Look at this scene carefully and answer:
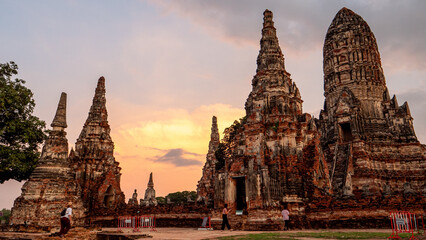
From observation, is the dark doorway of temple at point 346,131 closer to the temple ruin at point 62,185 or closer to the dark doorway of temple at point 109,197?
the temple ruin at point 62,185

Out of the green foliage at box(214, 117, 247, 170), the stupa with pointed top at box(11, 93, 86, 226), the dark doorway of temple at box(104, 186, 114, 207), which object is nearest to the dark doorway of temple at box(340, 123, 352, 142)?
the green foliage at box(214, 117, 247, 170)

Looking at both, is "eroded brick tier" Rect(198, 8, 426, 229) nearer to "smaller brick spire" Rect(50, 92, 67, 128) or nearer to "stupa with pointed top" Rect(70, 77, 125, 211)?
"smaller brick spire" Rect(50, 92, 67, 128)

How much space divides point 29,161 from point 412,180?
94.0 ft

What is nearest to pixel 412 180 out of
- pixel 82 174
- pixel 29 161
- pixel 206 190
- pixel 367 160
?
pixel 367 160

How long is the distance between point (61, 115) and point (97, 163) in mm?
8982

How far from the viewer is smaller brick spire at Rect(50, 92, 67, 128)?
17.2 m

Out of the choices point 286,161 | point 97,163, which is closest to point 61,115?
point 97,163

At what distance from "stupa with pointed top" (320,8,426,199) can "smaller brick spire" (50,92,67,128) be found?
62.3 feet

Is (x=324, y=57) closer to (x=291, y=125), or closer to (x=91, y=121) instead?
(x=291, y=125)

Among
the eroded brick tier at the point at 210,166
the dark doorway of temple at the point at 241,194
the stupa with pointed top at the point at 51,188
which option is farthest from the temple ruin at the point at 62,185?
the dark doorway of temple at the point at 241,194

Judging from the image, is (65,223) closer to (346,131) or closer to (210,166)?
(210,166)

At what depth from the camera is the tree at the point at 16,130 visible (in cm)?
1738

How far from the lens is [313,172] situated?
16031 mm

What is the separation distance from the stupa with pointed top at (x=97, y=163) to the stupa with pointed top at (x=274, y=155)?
11081 mm
